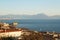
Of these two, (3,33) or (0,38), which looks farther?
(3,33)

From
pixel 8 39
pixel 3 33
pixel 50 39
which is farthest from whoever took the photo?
pixel 50 39

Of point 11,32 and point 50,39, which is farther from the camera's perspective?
point 50,39

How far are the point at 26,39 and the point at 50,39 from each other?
6290mm

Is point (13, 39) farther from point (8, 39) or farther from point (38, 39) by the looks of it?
point (38, 39)

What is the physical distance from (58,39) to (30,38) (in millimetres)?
7817

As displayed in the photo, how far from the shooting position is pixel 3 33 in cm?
2036

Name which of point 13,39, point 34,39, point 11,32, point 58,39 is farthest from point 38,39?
point 58,39

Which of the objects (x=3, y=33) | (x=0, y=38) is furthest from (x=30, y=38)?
(x=0, y=38)

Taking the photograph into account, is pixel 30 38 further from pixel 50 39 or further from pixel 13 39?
pixel 50 39

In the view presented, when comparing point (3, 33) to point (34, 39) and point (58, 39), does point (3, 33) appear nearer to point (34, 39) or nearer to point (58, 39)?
point (34, 39)

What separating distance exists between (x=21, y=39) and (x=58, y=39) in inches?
344

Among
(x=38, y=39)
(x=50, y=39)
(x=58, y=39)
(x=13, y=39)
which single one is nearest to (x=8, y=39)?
(x=13, y=39)

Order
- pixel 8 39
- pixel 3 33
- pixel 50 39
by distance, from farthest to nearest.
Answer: pixel 50 39
pixel 3 33
pixel 8 39

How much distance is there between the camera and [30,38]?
69.6 feet
